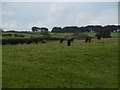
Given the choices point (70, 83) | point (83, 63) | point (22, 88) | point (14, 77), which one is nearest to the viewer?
point (22, 88)

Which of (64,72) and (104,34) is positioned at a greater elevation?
(104,34)

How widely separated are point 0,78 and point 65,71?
4502 millimetres

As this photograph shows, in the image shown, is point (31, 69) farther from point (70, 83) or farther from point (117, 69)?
point (117, 69)

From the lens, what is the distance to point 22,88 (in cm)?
1525

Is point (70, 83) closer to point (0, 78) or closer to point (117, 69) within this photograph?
point (0, 78)

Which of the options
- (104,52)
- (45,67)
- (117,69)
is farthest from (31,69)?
(104,52)

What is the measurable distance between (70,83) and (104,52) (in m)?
13.4

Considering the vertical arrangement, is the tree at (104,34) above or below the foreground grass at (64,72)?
above

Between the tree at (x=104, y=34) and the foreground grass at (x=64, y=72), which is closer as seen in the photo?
the foreground grass at (x=64, y=72)

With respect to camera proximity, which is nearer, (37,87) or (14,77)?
(37,87)

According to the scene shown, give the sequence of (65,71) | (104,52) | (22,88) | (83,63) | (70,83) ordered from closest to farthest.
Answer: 1. (22,88)
2. (70,83)
3. (65,71)
4. (83,63)
5. (104,52)

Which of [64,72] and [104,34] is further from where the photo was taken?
[104,34]

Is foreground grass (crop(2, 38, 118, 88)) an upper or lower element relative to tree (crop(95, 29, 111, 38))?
lower

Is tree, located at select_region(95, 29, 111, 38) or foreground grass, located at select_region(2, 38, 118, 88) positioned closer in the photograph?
foreground grass, located at select_region(2, 38, 118, 88)
